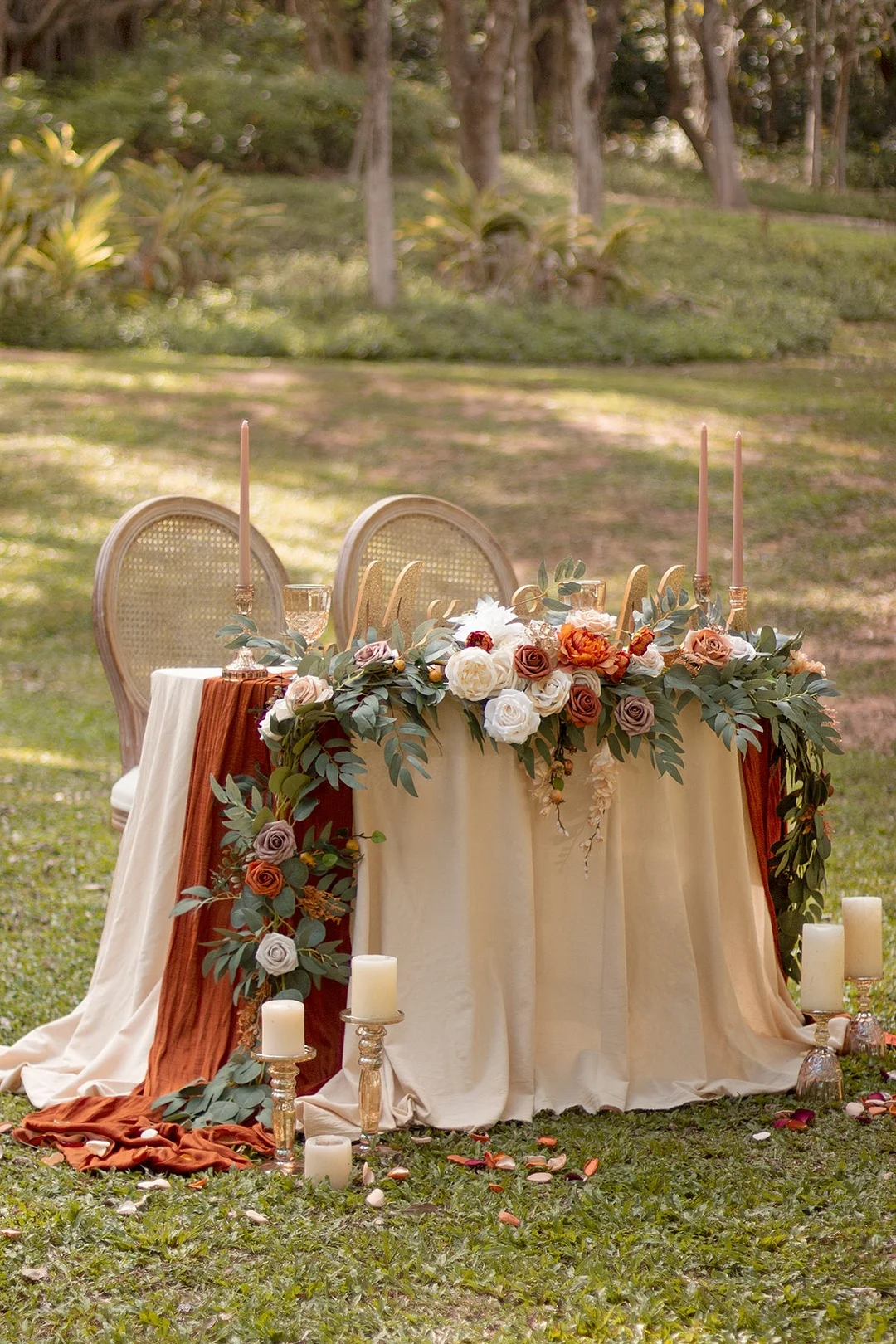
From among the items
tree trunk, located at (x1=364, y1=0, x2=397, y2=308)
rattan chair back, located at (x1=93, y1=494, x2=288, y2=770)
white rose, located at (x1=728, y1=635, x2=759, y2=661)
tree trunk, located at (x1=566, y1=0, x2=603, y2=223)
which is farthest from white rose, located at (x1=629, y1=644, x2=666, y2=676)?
tree trunk, located at (x1=566, y1=0, x2=603, y2=223)

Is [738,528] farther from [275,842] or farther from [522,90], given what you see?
[522,90]

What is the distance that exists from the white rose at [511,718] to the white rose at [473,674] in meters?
0.03

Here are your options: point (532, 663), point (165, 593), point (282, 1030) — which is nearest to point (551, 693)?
point (532, 663)

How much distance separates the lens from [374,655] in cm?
332

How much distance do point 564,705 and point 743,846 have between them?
625 millimetres

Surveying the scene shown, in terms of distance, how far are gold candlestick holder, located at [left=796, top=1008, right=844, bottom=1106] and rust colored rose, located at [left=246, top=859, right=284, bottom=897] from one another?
1.23 m

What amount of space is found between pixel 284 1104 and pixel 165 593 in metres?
1.90

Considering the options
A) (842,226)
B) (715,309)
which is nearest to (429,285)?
(715,309)

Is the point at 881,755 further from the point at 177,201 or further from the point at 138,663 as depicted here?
the point at 177,201

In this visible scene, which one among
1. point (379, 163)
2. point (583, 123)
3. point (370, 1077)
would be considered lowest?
point (370, 1077)

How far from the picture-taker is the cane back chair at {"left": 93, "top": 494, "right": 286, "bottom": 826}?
437 cm

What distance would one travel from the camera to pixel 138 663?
14.7 ft

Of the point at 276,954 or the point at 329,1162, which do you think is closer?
the point at 329,1162

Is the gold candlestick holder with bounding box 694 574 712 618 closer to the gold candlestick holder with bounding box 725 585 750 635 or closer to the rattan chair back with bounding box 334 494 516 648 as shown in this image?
the gold candlestick holder with bounding box 725 585 750 635
